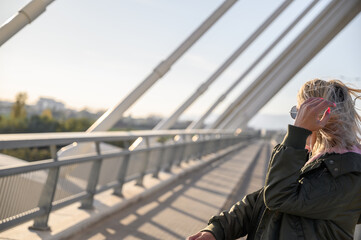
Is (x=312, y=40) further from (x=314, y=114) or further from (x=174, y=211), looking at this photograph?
(x=314, y=114)

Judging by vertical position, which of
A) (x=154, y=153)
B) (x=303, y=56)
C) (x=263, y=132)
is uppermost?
(x=303, y=56)

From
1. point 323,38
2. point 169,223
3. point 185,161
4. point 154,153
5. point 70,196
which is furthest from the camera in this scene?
point 185,161

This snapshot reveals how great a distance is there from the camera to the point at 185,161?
13.8 m

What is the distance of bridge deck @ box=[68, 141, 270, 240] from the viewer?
5.24 m

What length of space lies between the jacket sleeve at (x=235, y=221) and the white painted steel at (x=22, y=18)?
18.6 ft

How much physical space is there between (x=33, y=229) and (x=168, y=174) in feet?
20.1

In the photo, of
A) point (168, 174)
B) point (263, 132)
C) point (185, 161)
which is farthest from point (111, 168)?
point (263, 132)

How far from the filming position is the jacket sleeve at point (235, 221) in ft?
6.15

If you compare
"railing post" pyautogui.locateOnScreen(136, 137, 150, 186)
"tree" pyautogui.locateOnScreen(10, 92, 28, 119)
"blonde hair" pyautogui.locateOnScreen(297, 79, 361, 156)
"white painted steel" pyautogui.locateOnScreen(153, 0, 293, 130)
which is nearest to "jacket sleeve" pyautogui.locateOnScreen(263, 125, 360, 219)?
"blonde hair" pyautogui.locateOnScreen(297, 79, 361, 156)

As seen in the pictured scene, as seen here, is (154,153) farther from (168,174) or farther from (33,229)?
(33,229)

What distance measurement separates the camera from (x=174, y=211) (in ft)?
21.9

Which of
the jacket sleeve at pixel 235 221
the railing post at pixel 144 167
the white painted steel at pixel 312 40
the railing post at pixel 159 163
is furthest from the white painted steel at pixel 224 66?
the jacket sleeve at pixel 235 221

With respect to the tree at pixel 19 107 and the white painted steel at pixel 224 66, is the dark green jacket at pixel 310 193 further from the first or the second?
the tree at pixel 19 107

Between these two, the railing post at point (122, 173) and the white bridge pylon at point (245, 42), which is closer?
the white bridge pylon at point (245, 42)
